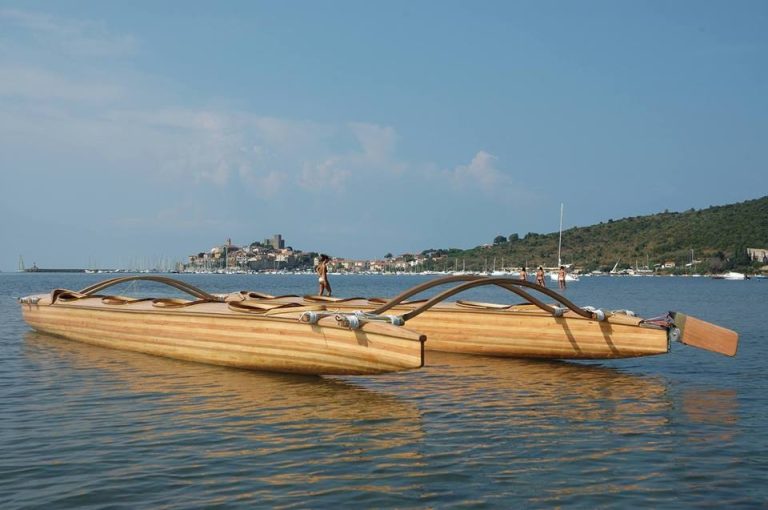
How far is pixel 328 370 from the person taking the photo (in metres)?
11.1

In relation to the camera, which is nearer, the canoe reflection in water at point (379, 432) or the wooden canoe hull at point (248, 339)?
the canoe reflection in water at point (379, 432)

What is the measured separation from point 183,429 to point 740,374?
968cm

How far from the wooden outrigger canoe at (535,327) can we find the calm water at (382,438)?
0.65 m

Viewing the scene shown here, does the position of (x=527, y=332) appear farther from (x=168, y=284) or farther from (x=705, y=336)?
(x=168, y=284)

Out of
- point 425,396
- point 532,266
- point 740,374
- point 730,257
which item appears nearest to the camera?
point 425,396

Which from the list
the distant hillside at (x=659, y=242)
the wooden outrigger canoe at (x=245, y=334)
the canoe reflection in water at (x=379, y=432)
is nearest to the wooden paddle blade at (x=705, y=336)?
the canoe reflection in water at (x=379, y=432)

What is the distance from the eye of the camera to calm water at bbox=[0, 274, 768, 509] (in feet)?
21.1

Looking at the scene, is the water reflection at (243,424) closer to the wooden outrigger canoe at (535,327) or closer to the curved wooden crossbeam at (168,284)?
the wooden outrigger canoe at (535,327)

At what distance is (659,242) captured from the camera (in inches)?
5930

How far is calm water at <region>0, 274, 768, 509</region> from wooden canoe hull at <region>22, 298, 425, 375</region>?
35cm

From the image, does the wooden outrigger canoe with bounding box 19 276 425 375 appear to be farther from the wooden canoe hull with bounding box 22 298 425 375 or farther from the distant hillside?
the distant hillside

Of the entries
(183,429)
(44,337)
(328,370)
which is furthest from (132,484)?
(44,337)

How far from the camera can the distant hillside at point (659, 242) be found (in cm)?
13462

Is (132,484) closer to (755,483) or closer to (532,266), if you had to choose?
(755,483)
